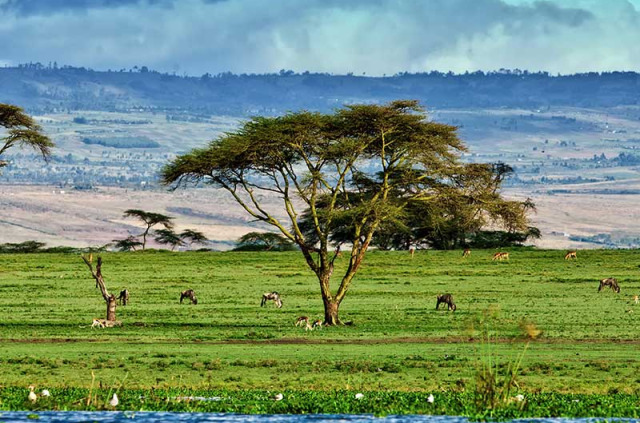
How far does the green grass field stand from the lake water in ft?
5.66

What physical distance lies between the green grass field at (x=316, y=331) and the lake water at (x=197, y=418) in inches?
67.9

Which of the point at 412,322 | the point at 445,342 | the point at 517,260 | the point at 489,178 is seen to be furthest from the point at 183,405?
the point at 517,260

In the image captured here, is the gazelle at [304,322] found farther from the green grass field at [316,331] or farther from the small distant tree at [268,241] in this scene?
the small distant tree at [268,241]

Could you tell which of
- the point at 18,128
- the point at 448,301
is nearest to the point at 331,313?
the point at 448,301

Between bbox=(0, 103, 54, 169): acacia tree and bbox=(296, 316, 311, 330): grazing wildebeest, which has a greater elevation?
bbox=(0, 103, 54, 169): acacia tree

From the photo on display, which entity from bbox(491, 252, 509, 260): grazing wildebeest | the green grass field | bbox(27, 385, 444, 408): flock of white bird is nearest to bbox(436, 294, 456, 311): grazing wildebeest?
the green grass field

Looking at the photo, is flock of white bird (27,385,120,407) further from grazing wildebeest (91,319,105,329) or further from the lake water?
grazing wildebeest (91,319,105,329)

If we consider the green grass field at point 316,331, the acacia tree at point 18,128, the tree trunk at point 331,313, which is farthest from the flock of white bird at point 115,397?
the acacia tree at point 18,128

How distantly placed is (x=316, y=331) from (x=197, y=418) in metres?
19.0

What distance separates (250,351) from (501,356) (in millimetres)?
6149

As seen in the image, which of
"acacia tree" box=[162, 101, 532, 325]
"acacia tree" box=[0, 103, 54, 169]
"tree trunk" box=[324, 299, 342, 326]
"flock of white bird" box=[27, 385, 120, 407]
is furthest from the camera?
"acacia tree" box=[0, 103, 54, 169]

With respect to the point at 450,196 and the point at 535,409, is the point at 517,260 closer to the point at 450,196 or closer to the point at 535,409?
the point at 450,196

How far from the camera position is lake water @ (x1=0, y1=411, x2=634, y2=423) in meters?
20.9

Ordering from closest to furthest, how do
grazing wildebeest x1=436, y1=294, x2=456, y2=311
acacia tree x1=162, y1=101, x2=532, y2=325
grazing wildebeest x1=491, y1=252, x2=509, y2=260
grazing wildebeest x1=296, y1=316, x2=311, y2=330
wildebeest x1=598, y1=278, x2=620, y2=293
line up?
grazing wildebeest x1=296, y1=316, x2=311, y2=330
acacia tree x1=162, y1=101, x2=532, y2=325
grazing wildebeest x1=436, y1=294, x2=456, y2=311
wildebeest x1=598, y1=278, x2=620, y2=293
grazing wildebeest x1=491, y1=252, x2=509, y2=260
